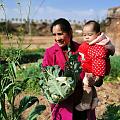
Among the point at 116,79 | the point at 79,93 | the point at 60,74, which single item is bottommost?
the point at 116,79

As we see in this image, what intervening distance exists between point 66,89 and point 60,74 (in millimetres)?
195

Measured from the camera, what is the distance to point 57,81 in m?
3.16

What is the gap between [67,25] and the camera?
3.66 meters

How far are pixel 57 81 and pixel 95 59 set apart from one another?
0.54 meters

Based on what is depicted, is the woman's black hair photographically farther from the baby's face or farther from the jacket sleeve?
the jacket sleeve

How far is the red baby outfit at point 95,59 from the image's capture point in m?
3.51

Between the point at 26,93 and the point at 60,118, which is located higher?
the point at 60,118

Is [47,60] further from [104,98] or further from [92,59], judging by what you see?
[104,98]

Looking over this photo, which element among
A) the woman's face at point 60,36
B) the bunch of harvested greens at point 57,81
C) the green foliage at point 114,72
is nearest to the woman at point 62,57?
the woman's face at point 60,36

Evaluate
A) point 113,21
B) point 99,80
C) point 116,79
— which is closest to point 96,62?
point 99,80

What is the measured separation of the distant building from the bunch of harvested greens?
12033 mm

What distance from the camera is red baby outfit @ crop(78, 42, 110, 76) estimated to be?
351 centimetres

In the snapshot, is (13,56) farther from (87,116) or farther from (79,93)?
(87,116)

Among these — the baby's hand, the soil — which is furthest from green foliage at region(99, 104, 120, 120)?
the baby's hand
